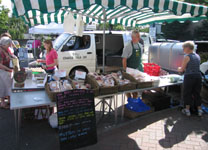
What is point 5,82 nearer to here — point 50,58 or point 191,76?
point 50,58

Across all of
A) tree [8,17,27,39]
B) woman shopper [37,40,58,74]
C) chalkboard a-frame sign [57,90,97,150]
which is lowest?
chalkboard a-frame sign [57,90,97,150]

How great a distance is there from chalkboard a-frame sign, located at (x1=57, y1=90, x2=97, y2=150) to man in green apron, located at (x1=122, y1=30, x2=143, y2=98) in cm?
173

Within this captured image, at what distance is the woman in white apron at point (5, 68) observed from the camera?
13.7 feet

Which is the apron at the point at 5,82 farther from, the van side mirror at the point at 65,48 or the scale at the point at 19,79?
the van side mirror at the point at 65,48

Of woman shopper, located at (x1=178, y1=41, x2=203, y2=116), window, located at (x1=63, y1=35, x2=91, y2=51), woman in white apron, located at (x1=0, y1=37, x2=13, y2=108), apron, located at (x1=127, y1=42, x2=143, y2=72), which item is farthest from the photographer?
window, located at (x1=63, y1=35, x2=91, y2=51)

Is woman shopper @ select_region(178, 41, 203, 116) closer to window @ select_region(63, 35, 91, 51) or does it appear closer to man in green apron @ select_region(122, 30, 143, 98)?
man in green apron @ select_region(122, 30, 143, 98)

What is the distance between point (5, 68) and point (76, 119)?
2.35m

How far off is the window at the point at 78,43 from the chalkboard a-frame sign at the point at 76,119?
158 inches

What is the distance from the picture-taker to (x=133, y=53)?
4477 millimetres

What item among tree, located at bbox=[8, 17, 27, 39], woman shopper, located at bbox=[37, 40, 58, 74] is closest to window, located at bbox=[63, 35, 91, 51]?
woman shopper, located at bbox=[37, 40, 58, 74]

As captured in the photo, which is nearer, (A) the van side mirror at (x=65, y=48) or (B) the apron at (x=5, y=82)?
(B) the apron at (x=5, y=82)

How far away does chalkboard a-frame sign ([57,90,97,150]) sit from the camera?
9.31 feet

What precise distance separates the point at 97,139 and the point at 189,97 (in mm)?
2313

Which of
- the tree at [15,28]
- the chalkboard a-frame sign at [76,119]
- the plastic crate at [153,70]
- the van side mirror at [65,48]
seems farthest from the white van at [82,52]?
the tree at [15,28]
